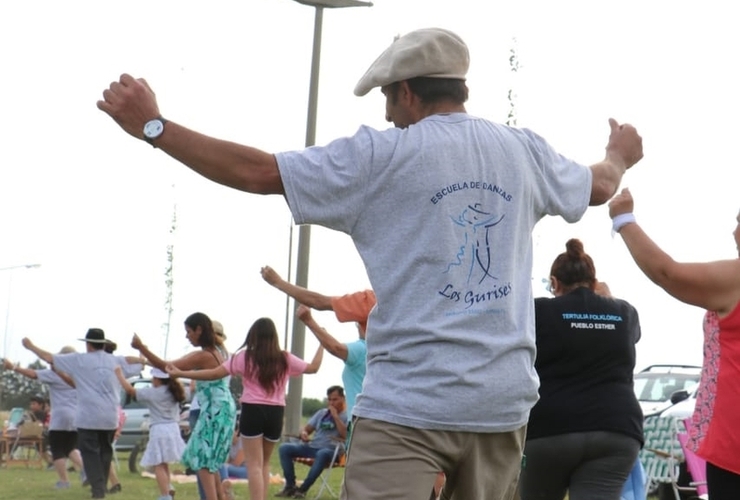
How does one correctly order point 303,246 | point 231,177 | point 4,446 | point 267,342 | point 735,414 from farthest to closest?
point 4,446
point 303,246
point 267,342
point 735,414
point 231,177

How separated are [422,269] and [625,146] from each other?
1.01 metres

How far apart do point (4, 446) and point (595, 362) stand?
2471cm

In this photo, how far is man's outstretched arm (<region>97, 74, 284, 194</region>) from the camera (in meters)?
3.78

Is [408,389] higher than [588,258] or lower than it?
lower

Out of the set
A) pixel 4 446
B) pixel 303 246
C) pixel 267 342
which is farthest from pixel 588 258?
pixel 4 446

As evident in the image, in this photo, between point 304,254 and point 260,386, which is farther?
point 304,254

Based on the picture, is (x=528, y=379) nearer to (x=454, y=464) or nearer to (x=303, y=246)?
(x=454, y=464)

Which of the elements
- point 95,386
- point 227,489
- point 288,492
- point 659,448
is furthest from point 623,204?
point 288,492

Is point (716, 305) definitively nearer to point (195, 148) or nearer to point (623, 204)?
point (623, 204)

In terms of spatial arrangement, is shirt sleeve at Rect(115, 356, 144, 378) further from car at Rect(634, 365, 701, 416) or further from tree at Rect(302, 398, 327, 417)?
tree at Rect(302, 398, 327, 417)

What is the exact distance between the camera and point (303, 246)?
75.0 ft

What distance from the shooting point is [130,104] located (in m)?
3.86

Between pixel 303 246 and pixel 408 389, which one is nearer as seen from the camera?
pixel 408 389

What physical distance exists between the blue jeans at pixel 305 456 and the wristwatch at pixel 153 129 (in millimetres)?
15287
